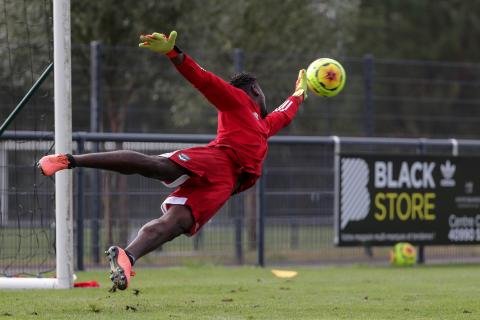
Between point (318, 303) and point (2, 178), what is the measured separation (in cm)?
482

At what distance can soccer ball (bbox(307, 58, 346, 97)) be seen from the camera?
1048cm

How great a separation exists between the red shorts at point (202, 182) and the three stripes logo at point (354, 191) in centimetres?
664

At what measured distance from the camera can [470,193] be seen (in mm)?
16453

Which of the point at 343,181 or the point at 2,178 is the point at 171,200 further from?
the point at 343,181

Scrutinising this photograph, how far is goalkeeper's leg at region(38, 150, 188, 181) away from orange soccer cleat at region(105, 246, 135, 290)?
70cm

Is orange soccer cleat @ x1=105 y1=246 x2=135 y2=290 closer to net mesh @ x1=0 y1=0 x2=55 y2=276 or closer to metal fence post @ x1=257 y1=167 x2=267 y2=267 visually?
net mesh @ x1=0 y1=0 x2=55 y2=276

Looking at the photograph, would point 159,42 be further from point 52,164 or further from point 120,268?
point 120,268

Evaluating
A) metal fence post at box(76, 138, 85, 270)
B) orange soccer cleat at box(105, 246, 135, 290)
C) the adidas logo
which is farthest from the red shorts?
the adidas logo

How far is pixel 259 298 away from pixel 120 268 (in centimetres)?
247

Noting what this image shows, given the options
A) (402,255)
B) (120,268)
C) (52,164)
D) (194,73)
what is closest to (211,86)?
(194,73)

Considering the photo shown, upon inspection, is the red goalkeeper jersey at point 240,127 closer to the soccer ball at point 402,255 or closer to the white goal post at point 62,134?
the white goal post at point 62,134

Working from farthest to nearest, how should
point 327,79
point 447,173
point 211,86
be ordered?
1. point 447,173
2. point 327,79
3. point 211,86

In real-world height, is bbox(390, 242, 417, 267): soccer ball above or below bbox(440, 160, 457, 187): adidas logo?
below

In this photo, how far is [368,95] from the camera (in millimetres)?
18250
